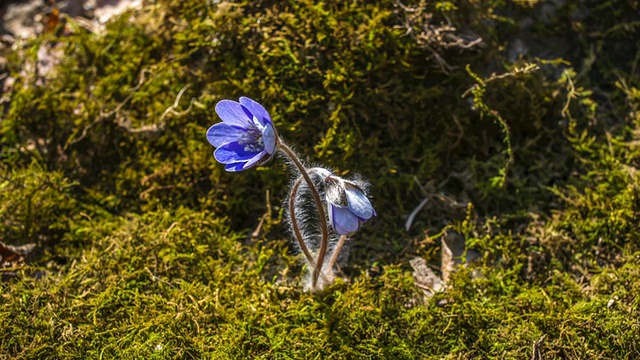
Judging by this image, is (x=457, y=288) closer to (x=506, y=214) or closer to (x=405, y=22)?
(x=506, y=214)

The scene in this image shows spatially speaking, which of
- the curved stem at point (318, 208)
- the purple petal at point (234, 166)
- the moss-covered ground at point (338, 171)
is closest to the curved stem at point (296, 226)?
the curved stem at point (318, 208)

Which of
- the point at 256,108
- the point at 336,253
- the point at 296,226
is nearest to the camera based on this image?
the point at 256,108

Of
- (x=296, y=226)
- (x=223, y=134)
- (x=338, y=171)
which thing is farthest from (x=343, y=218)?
(x=338, y=171)

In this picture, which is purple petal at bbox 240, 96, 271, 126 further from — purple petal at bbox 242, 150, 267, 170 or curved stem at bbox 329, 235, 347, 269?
curved stem at bbox 329, 235, 347, 269

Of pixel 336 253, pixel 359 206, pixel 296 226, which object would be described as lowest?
pixel 336 253

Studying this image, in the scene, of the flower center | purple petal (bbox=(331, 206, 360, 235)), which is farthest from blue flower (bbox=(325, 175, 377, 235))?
the flower center

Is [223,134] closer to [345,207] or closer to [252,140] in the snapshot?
[252,140]
